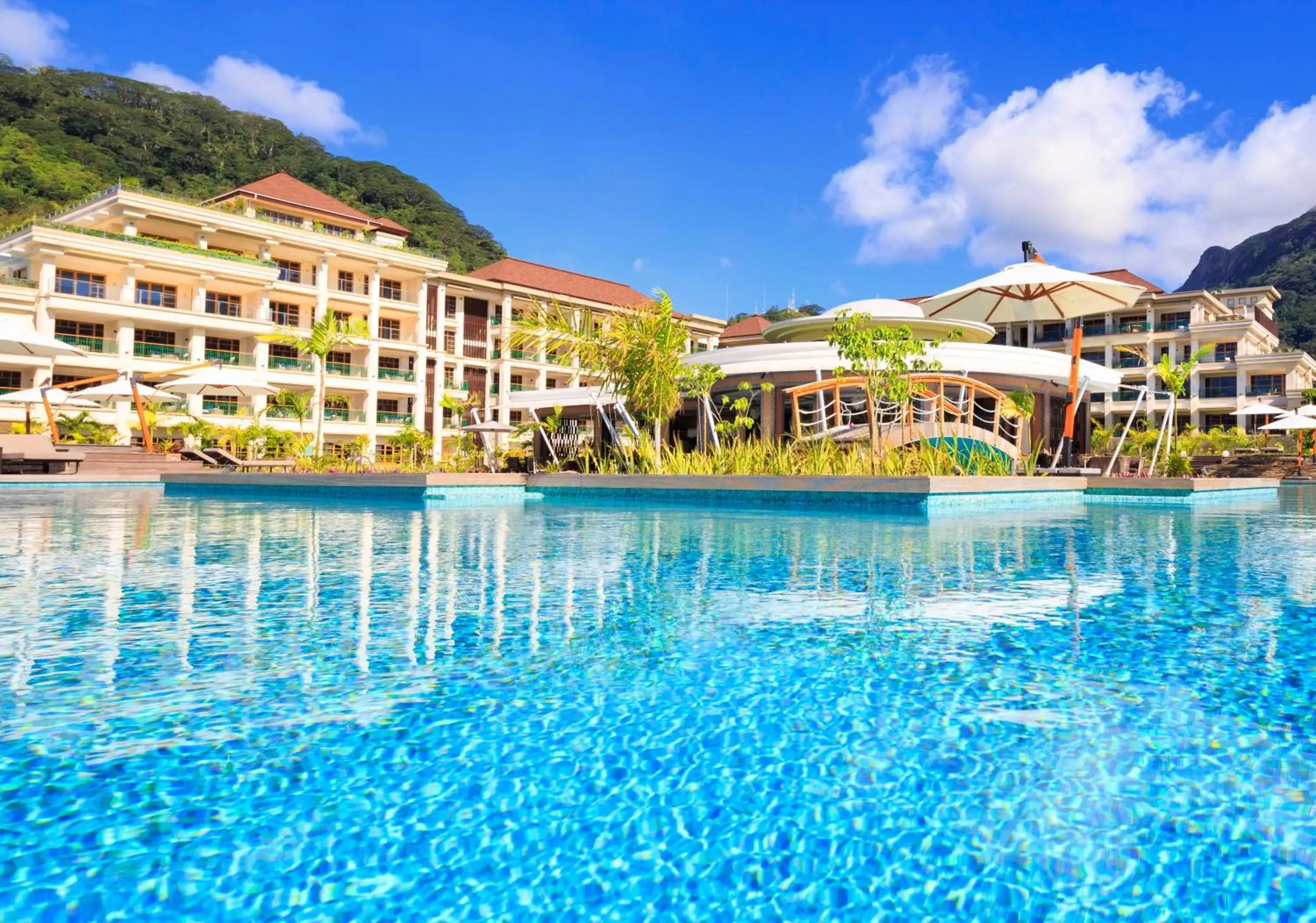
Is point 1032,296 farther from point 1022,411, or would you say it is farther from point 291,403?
point 291,403

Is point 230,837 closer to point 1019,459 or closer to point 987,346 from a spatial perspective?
point 1019,459

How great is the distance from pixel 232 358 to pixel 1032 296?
3344cm

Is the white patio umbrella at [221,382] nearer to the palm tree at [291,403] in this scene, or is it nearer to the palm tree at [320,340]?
the palm tree at [320,340]

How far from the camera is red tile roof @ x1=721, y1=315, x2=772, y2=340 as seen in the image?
58969 millimetres

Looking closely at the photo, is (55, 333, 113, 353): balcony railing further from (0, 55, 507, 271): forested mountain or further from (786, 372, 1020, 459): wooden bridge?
(786, 372, 1020, 459): wooden bridge

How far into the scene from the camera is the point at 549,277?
54906 millimetres

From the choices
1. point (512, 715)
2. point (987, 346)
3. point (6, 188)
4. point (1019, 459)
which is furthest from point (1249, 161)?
point (6, 188)

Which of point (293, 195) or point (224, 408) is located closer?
point (224, 408)

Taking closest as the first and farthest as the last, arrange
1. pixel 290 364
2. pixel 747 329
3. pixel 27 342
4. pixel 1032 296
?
pixel 1032 296 → pixel 27 342 → pixel 290 364 → pixel 747 329

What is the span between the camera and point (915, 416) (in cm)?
1859

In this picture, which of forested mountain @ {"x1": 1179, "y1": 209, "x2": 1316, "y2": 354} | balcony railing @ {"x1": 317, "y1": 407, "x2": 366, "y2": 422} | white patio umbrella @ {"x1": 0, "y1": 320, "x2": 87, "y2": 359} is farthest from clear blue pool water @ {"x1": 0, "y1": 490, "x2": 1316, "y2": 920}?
forested mountain @ {"x1": 1179, "y1": 209, "x2": 1316, "y2": 354}

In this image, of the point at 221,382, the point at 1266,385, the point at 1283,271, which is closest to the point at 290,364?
the point at 221,382

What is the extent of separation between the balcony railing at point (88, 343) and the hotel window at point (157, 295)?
2433 mm

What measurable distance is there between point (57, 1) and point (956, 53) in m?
68.5
